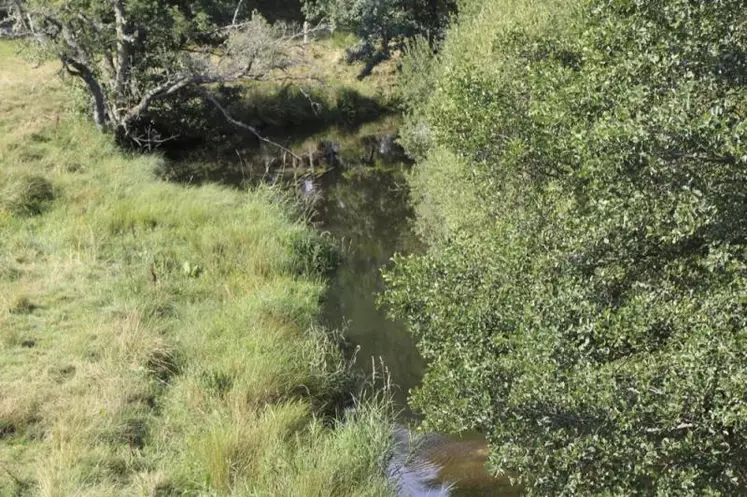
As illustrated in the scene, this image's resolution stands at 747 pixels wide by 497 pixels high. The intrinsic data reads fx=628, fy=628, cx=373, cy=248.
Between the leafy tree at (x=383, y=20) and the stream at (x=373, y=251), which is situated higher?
the leafy tree at (x=383, y=20)

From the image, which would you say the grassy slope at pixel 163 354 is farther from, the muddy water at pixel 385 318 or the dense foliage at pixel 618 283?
the dense foliage at pixel 618 283

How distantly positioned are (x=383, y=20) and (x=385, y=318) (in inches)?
743

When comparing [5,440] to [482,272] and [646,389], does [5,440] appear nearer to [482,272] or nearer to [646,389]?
[482,272]

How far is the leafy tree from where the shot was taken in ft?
85.4

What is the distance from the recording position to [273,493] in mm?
4809

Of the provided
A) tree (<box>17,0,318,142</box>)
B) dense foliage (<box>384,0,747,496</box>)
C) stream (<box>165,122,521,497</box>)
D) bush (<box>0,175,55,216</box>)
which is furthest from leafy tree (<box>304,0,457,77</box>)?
dense foliage (<box>384,0,747,496</box>)


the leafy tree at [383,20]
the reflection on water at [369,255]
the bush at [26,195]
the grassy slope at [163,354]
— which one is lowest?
the reflection on water at [369,255]

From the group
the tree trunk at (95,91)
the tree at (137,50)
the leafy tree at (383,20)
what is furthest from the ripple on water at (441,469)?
the leafy tree at (383,20)

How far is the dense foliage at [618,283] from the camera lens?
4352mm

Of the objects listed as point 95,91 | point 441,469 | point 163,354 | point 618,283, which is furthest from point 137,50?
point 618,283

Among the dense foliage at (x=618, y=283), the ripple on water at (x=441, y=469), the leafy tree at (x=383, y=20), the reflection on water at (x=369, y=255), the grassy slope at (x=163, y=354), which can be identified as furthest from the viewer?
the leafy tree at (x=383, y=20)

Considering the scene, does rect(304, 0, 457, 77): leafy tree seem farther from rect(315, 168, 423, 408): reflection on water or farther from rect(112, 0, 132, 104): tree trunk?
rect(112, 0, 132, 104): tree trunk

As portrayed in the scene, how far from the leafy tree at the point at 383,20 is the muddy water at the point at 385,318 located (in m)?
8.15

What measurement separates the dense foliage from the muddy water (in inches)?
43.9
